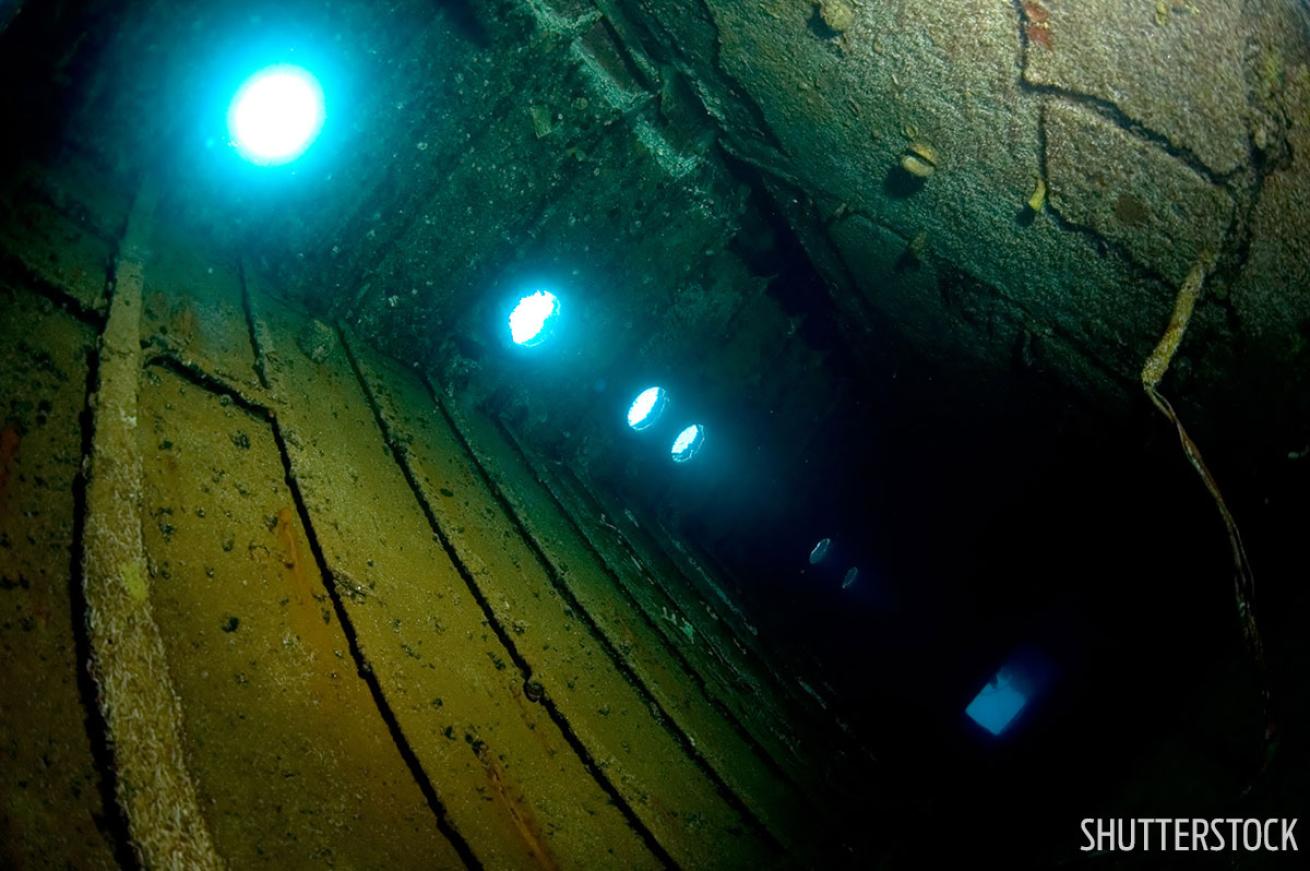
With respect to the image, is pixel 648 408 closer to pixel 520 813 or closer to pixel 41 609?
pixel 520 813

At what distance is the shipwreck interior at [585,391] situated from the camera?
4.55 ft

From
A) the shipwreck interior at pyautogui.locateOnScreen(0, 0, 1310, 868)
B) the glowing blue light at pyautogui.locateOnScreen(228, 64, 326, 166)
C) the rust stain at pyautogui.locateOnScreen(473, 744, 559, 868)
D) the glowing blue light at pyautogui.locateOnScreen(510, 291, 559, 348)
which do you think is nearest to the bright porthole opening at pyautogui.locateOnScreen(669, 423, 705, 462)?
the shipwreck interior at pyautogui.locateOnScreen(0, 0, 1310, 868)

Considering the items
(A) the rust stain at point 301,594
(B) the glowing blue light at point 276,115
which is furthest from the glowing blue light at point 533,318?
(A) the rust stain at point 301,594

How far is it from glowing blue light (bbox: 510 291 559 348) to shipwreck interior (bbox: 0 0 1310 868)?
0.03 meters

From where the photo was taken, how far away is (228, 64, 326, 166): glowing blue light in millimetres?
2602

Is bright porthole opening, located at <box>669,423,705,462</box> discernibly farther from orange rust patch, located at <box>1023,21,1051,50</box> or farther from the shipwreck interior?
orange rust patch, located at <box>1023,21,1051,50</box>

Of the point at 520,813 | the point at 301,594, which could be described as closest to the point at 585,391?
the point at 301,594

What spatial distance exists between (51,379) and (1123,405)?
13.6 ft

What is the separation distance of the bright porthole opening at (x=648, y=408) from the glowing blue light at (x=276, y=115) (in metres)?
2.49

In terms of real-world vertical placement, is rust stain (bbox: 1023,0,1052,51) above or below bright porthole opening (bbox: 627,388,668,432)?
above

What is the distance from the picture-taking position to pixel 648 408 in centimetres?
447

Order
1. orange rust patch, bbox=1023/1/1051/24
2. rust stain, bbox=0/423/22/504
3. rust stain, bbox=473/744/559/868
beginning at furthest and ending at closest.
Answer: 1. orange rust patch, bbox=1023/1/1051/24
2. rust stain, bbox=473/744/559/868
3. rust stain, bbox=0/423/22/504

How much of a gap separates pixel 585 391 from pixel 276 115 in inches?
84.3

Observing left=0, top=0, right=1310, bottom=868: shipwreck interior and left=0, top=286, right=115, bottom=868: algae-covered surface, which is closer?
left=0, top=286, right=115, bottom=868: algae-covered surface
